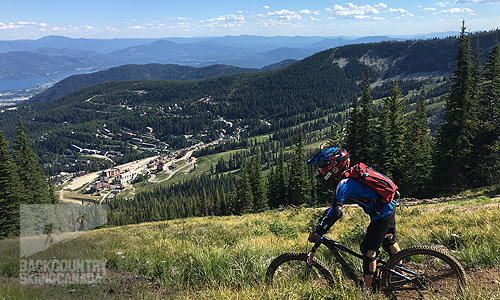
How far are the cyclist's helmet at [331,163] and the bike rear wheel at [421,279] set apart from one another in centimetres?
181

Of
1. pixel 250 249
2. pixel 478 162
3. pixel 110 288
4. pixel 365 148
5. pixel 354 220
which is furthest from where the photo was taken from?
pixel 365 148

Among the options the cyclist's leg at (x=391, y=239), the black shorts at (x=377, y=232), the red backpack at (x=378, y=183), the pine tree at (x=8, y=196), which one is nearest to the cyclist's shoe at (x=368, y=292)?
the black shorts at (x=377, y=232)

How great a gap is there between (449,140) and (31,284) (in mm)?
43647

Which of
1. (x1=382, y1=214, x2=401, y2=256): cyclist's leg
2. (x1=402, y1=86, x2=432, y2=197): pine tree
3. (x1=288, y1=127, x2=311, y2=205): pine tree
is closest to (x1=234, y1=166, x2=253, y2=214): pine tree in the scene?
(x1=288, y1=127, x2=311, y2=205): pine tree

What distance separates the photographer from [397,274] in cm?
482

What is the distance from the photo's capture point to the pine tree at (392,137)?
37781mm

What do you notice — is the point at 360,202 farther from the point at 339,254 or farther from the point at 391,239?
the point at 339,254

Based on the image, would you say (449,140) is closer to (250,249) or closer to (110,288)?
(250,249)

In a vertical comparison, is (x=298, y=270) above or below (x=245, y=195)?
above

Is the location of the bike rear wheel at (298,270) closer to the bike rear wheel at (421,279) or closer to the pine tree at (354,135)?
the bike rear wheel at (421,279)

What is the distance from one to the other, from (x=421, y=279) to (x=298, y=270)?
2158 mm

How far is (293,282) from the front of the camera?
15.6 ft

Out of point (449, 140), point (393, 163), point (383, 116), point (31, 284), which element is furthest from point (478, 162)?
point (31, 284)

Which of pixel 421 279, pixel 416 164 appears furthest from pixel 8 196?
pixel 416 164
